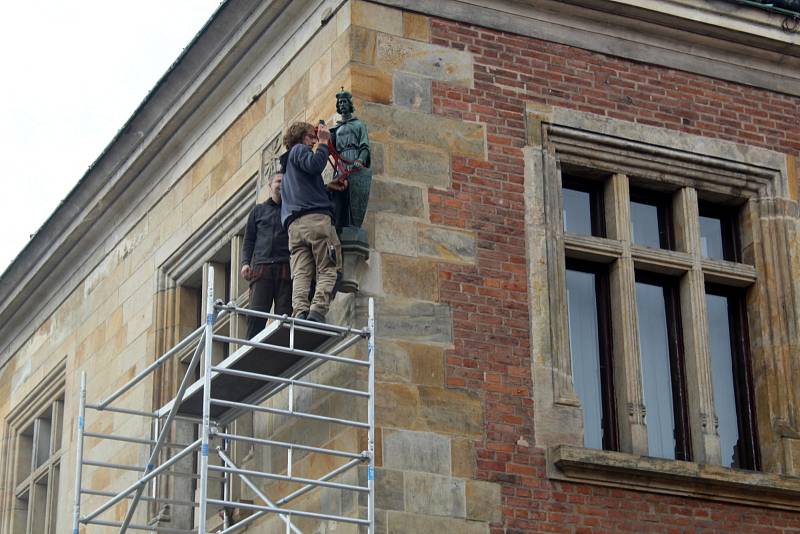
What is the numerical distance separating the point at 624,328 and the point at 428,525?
2.71 metres

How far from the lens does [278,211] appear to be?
53.2 feet

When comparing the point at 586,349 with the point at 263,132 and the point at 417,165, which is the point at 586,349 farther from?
the point at 263,132

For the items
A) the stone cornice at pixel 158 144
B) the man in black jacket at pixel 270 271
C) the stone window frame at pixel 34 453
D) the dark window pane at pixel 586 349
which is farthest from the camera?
the stone window frame at pixel 34 453

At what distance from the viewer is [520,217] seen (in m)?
16.5

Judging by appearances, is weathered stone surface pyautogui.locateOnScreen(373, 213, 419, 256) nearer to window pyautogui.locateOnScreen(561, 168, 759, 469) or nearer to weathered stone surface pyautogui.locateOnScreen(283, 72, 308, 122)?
window pyautogui.locateOnScreen(561, 168, 759, 469)

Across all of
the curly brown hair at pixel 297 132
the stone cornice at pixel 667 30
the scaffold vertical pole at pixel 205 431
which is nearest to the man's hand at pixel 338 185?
the curly brown hair at pixel 297 132

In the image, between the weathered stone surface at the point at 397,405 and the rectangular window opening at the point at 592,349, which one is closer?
the weathered stone surface at the point at 397,405

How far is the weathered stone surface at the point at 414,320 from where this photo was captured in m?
15.5

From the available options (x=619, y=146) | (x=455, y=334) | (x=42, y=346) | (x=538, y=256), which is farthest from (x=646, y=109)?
(x=42, y=346)

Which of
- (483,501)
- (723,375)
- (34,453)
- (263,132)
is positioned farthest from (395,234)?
(34,453)

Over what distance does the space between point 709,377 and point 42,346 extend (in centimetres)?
949

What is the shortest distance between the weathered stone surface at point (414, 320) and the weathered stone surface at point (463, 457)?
85 centimetres

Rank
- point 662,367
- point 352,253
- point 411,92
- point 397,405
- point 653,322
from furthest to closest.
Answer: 1. point 653,322
2. point 662,367
3. point 411,92
4. point 352,253
5. point 397,405

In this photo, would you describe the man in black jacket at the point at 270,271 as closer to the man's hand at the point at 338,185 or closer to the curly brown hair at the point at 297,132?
the curly brown hair at the point at 297,132
